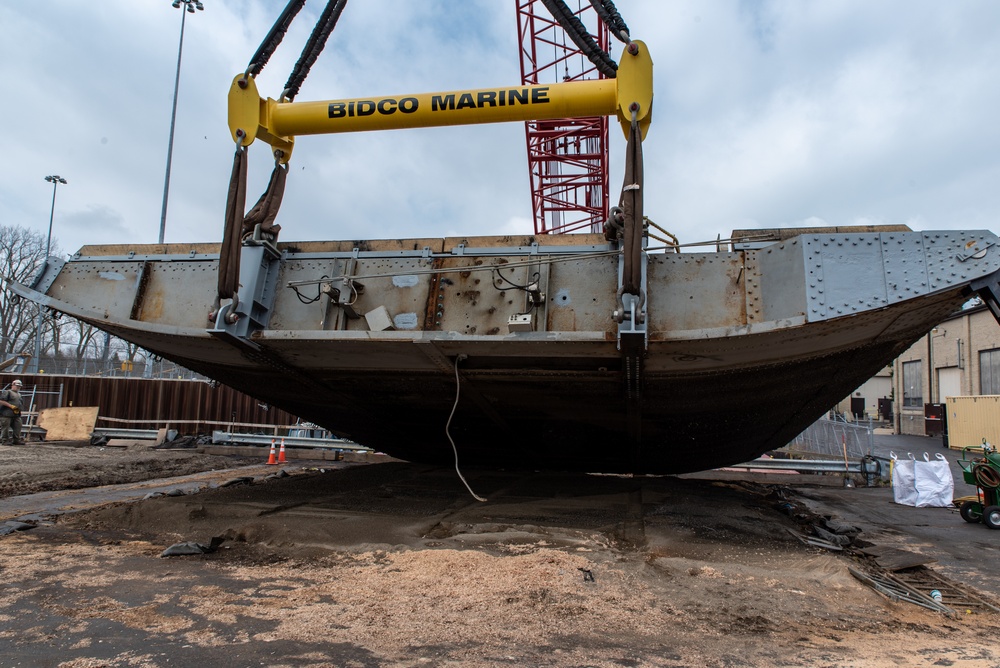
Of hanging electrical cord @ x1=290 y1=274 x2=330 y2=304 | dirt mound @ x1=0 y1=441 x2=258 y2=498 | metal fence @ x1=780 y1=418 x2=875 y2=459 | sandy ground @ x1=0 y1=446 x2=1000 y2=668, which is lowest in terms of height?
dirt mound @ x1=0 y1=441 x2=258 y2=498

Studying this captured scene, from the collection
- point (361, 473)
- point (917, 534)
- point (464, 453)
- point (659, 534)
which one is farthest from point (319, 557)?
point (917, 534)

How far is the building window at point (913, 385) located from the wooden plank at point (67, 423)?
38.0 metres

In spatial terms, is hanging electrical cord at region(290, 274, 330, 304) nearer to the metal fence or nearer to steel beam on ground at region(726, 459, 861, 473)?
steel beam on ground at region(726, 459, 861, 473)

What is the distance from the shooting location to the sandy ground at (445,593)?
3.00 metres

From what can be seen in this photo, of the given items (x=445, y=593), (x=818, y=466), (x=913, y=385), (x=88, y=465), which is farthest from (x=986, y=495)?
(x=913, y=385)

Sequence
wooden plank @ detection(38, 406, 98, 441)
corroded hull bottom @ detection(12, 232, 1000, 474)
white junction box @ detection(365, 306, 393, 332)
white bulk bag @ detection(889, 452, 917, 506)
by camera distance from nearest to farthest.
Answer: corroded hull bottom @ detection(12, 232, 1000, 474) → white junction box @ detection(365, 306, 393, 332) → white bulk bag @ detection(889, 452, 917, 506) → wooden plank @ detection(38, 406, 98, 441)

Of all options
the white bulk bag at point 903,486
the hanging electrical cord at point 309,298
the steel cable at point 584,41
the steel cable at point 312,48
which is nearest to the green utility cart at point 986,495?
the white bulk bag at point 903,486

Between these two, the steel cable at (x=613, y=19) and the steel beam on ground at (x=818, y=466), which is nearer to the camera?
the steel cable at (x=613, y=19)

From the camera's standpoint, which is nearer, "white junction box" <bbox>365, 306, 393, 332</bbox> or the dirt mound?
"white junction box" <bbox>365, 306, 393, 332</bbox>

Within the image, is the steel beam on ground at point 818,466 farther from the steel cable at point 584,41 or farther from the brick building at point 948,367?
the brick building at point 948,367

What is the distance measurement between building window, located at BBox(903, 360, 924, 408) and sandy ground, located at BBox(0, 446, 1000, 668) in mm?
33098

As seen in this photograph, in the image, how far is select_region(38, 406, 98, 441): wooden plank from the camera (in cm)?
1650

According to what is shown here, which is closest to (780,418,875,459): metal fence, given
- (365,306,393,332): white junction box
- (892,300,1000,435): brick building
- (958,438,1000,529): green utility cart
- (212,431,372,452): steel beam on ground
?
(958,438,1000,529): green utility cart

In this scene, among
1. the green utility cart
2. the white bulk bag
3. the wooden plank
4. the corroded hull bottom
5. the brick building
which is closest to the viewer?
the corroded hull bottom
